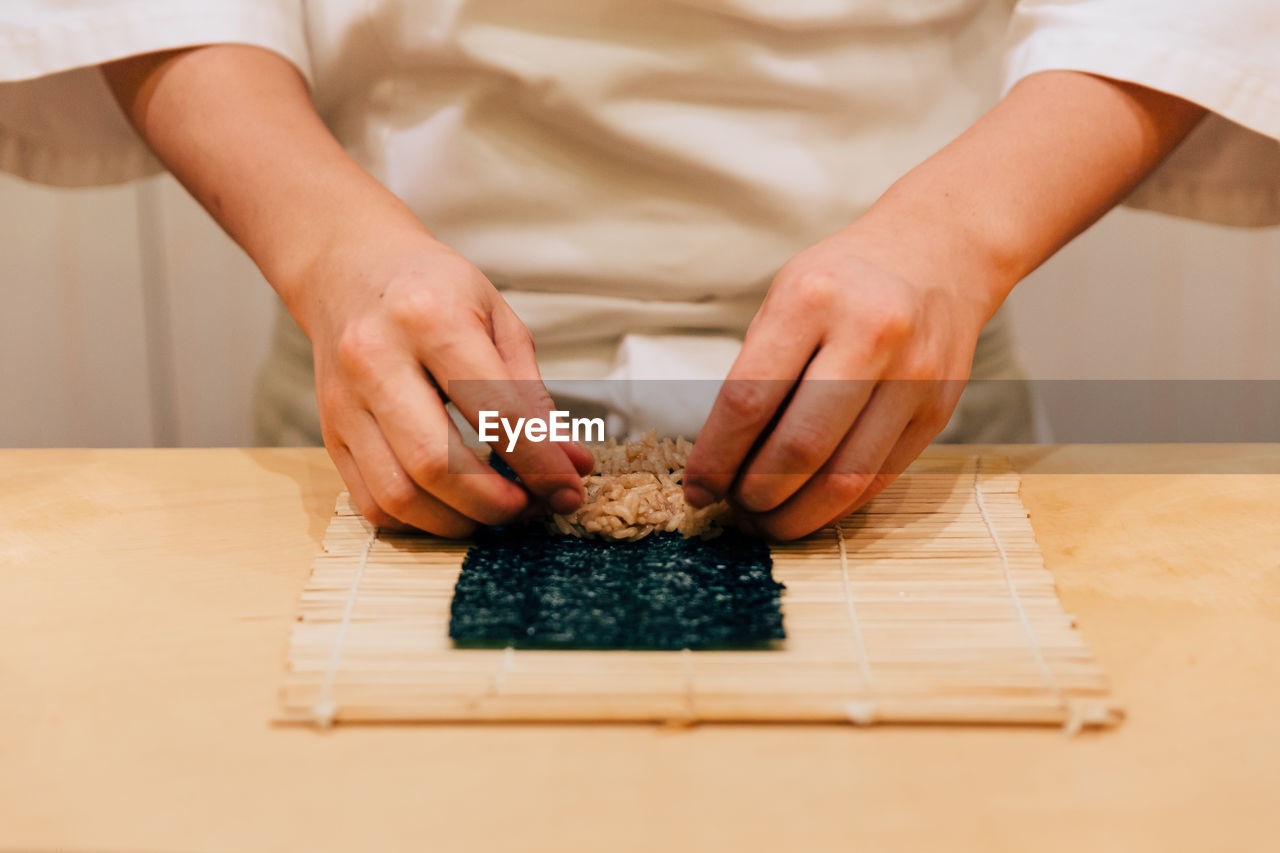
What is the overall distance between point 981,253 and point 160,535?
0.79 meters

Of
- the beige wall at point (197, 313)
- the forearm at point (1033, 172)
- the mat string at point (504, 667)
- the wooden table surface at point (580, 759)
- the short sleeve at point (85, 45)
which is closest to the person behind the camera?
the wooden table surface at point (580, 759)

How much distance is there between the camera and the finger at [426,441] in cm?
76

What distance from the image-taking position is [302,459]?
1078mm

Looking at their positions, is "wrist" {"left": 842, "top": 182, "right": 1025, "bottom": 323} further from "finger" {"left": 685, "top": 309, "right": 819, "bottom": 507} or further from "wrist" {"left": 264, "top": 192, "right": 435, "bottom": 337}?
"wrist" {"left": 264, "top": 192, "right": 435, "bottom": 337}

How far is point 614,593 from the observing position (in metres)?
0.74

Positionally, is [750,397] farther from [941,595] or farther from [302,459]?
[302,459]

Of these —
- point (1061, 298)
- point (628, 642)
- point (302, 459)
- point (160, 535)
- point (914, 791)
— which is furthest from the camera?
point (1061, 298)

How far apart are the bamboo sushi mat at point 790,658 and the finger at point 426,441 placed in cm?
7

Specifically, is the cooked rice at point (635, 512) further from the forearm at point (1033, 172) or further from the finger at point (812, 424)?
the forearm at point (1033, 172)

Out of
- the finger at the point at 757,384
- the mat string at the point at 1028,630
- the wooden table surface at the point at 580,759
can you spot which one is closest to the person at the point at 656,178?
the finger at the point at 757,384

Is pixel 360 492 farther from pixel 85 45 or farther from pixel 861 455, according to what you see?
pixel 85 45

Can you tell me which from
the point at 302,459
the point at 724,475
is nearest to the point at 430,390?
the point at 724,475

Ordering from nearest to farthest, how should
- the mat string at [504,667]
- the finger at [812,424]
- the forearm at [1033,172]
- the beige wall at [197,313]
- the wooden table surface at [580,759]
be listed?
the wooden table surface at [580,759] → the mat string at [504,667] → the finger at [812,424] → the forearm at [1033,172] → the beige wall at [197,313]

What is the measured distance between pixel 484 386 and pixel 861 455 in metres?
0.31
